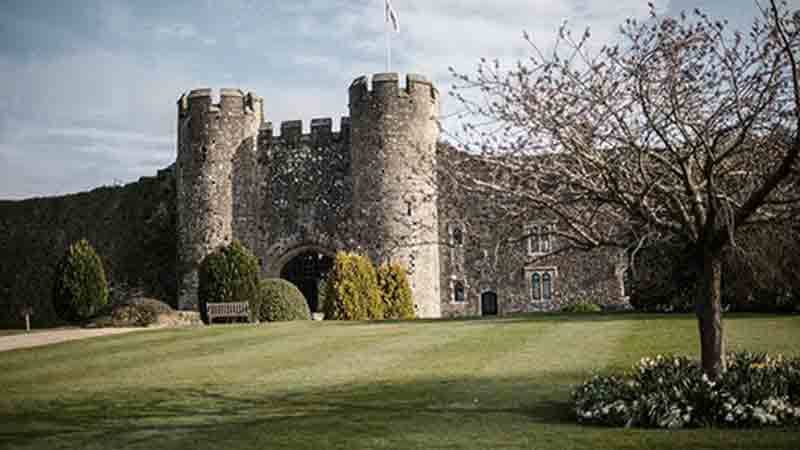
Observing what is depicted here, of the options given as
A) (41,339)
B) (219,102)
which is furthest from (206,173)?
(41,339)

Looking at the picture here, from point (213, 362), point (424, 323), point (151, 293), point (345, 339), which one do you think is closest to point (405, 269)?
point (424, 323)

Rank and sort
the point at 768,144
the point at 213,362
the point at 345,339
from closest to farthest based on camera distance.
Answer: the point at 768,144
the point at 213,362
the point at 345,339

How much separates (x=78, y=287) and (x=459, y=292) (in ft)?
42.2

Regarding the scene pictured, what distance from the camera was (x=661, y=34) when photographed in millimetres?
7371

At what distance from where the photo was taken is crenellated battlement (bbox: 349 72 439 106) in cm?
2839

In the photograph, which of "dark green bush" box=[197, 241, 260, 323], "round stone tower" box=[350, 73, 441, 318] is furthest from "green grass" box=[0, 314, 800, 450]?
"round stone tower" box=[350, 73, 441, 318]

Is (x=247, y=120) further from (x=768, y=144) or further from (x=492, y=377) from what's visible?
(x=768, y=144)

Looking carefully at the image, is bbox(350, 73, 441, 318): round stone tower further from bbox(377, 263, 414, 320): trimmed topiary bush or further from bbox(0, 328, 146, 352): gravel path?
bbox(0, 328, 146, 352): gravel path

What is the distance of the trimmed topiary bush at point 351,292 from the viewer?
24422mm

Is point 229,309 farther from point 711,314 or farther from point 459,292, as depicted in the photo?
point 711,314

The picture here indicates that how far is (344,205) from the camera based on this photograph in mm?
29562

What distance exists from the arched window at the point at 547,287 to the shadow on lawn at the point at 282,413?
69.1 feet

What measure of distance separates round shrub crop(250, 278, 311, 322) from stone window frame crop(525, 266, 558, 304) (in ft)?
32.0

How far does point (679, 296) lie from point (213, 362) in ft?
43.7
